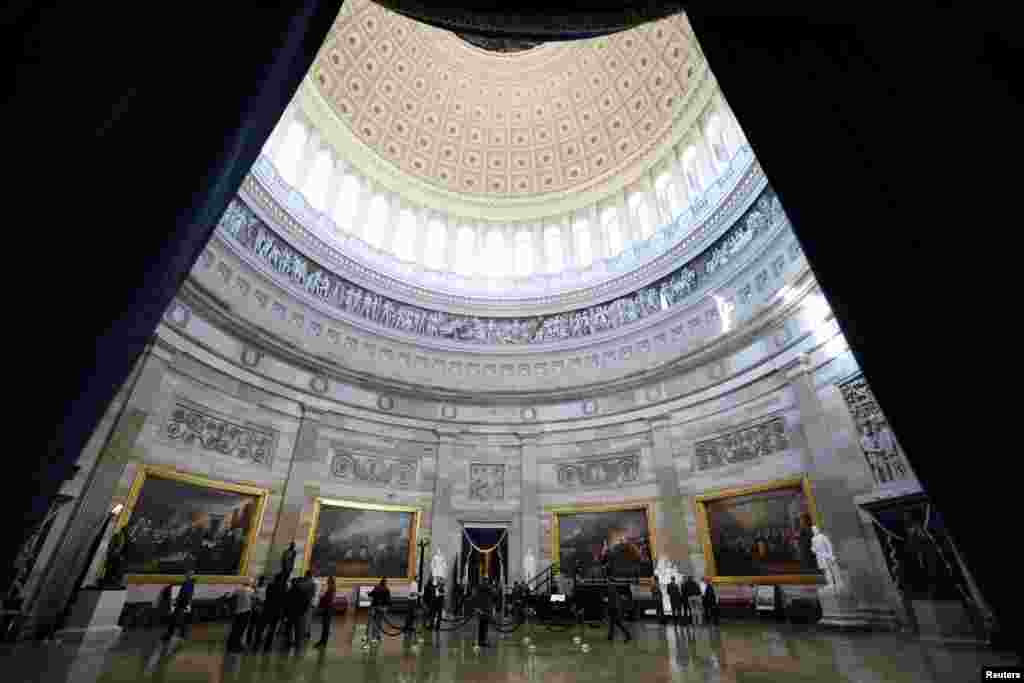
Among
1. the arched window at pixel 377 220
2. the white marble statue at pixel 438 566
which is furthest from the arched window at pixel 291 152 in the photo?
the white marble statue at pixel 438 566

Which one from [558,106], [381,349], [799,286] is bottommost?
[799,286]

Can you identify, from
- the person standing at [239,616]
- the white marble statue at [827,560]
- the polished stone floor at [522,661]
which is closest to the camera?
the polished stone floor at [522,661]

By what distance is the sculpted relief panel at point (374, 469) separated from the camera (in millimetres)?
14594

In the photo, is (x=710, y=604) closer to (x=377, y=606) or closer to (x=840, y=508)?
(x=840, y=508)

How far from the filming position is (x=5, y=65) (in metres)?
1.74

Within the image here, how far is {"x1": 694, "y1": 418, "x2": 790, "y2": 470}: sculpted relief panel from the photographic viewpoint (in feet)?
39.0

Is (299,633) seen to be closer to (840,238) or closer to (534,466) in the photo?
(840,238)

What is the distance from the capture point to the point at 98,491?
29.7ft

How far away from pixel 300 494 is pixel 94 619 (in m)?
5.80

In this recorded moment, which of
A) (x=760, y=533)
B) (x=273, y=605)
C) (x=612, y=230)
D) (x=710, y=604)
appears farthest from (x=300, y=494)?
(x=612, y=230)

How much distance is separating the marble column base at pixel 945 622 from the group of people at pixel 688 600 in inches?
170

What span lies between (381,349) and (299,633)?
1115 centimetres

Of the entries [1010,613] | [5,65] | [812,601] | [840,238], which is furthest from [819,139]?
[812,601]

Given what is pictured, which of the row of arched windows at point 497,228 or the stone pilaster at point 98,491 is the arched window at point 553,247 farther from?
the stone pilaster at point 98,491
